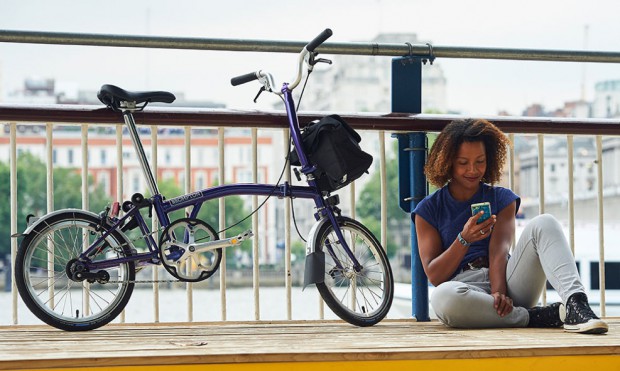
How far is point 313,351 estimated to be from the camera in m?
2.34

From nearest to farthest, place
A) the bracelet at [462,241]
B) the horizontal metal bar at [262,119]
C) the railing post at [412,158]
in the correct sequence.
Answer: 1. the bracelet at [462,241]
2. the horizontal metal bar at [262,119]
3. the railing post at [412,158]

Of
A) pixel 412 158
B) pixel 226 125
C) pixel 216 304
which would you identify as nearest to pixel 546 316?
pixel 412 158

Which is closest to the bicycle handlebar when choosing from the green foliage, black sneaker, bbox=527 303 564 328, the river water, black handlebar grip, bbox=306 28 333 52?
black handlebar grip, bbox=306 28 333 52

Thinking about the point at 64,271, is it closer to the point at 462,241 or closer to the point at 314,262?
the point at 314,262

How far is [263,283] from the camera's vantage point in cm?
6944

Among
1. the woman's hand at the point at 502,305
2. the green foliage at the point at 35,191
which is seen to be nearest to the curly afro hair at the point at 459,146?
A: the woman's hand at the point at 502,305

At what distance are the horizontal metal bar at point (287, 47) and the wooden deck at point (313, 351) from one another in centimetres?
111

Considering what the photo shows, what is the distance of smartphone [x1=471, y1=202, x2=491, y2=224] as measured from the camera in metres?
3.11

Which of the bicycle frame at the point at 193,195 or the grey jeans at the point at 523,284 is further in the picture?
the bicycle frame at the point at 193,195

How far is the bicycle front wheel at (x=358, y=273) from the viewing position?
333 cm

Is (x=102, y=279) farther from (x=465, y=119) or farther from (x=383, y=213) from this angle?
(x=465, y=119)

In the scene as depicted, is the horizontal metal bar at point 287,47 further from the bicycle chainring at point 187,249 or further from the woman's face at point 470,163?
the bicycle chainring at point 187,249

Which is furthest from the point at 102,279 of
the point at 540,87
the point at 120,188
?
the point at 540,87

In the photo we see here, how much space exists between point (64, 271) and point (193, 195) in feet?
1.66
